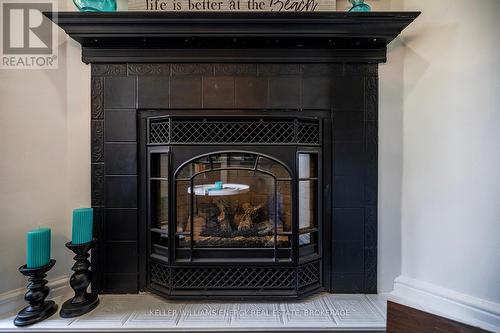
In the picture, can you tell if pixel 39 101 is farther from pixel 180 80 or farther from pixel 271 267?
pixel 271 267

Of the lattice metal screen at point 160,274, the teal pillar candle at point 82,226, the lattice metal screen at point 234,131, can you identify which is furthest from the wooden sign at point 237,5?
the lattice metal screen at point 160,274

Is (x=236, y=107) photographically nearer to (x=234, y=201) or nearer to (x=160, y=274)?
(x=234, y=201)

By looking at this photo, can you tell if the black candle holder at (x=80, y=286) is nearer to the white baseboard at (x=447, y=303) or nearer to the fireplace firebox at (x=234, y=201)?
the fireplace firebox at (x=234, y=201)

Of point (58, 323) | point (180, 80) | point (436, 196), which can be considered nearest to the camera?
point (58, 323)

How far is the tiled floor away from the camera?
115 cm

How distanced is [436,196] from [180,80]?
1.52 m

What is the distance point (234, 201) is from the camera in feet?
4.73

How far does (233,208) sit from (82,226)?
0.79 meters

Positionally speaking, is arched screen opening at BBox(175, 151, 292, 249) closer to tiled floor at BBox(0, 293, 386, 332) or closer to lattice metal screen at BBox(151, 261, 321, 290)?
lattice metal screen at BBox(151, 261, 321, 290)

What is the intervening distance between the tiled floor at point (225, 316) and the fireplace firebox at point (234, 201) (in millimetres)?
70

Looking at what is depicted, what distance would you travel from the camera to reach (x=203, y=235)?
4.67 ft

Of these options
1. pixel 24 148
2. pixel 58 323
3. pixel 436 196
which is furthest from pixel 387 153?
pixel 24 148

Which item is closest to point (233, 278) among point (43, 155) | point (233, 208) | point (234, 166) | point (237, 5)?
point (233, 208)

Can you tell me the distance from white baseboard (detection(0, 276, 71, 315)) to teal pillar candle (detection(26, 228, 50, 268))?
0.27 metres
